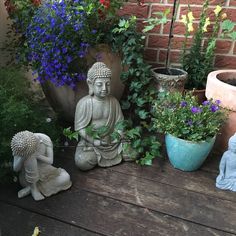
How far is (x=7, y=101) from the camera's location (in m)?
1.71

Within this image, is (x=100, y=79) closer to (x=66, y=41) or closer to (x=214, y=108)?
(x=66, y=41)

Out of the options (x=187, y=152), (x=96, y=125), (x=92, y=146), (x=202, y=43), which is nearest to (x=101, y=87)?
(x=96, y=125)

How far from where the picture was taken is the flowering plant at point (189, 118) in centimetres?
170

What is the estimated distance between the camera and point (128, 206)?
1.53 metres

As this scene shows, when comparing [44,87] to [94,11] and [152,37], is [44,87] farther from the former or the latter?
[152,37]

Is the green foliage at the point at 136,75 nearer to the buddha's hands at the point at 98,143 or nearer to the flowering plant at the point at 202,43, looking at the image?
the buddha's hands at the point at 98,143

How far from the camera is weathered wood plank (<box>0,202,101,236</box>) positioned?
53.4 inches

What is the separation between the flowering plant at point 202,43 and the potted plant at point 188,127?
47 centimetres

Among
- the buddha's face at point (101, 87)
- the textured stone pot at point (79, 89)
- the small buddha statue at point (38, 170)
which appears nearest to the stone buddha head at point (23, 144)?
the small buddha statue at point (38, 170)

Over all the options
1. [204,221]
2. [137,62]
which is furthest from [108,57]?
[204,221]

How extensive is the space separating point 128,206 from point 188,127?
53cm

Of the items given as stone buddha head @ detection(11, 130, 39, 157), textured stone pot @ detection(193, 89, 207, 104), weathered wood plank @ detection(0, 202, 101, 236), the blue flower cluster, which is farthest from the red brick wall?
weathered wood plank @ detection(0, 202, 101, 236)

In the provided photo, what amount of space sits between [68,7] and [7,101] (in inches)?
26.7

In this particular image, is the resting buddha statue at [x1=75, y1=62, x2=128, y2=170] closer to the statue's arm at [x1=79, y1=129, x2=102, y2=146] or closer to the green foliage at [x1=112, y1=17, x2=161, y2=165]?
the statue's arm at [x1=79, y1=129, x2=102, y2=146]
